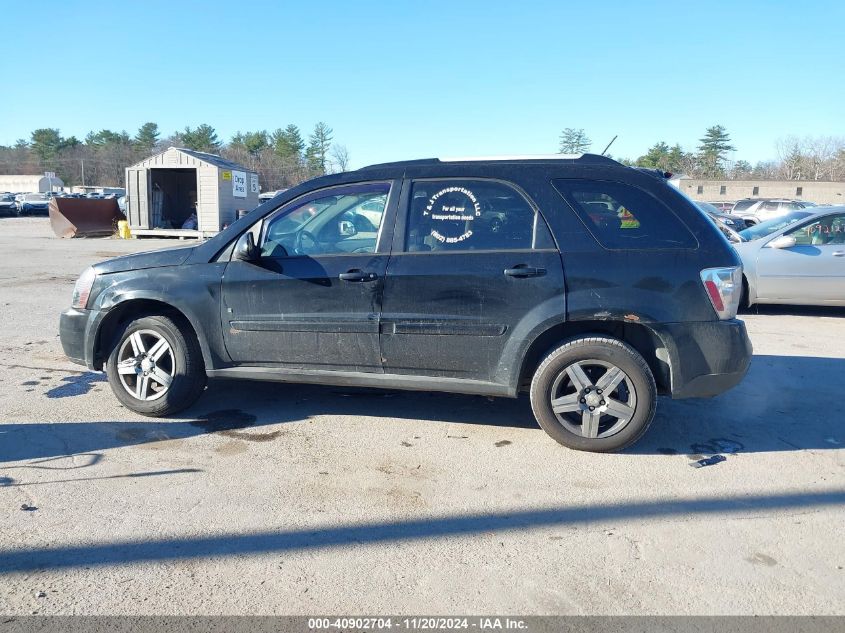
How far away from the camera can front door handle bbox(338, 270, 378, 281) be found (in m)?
4.59

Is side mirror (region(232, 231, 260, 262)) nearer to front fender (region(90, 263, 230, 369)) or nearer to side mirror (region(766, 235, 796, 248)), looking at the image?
front fender (region(90, 263, 230, 369))

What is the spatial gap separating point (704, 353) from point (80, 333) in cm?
451

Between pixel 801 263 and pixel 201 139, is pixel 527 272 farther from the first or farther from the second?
pixel 201 139

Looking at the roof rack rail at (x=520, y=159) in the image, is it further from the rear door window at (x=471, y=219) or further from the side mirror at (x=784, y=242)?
the side mirror at (x=784, y=242)

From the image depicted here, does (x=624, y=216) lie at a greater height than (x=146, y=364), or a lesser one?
greater

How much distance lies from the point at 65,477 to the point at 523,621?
9.44 ft

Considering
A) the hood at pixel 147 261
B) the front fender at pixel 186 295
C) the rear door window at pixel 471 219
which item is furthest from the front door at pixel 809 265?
the hood at pixel 147 261

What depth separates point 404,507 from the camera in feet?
12.2

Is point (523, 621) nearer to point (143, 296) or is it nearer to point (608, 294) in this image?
point (608, 294)

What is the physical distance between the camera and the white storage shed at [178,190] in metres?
23.8

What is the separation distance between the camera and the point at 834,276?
30.1 feet

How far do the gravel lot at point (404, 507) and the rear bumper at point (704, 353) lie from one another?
517mm

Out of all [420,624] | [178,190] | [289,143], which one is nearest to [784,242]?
[420,624]

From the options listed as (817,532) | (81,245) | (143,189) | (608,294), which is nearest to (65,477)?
(608,294)
